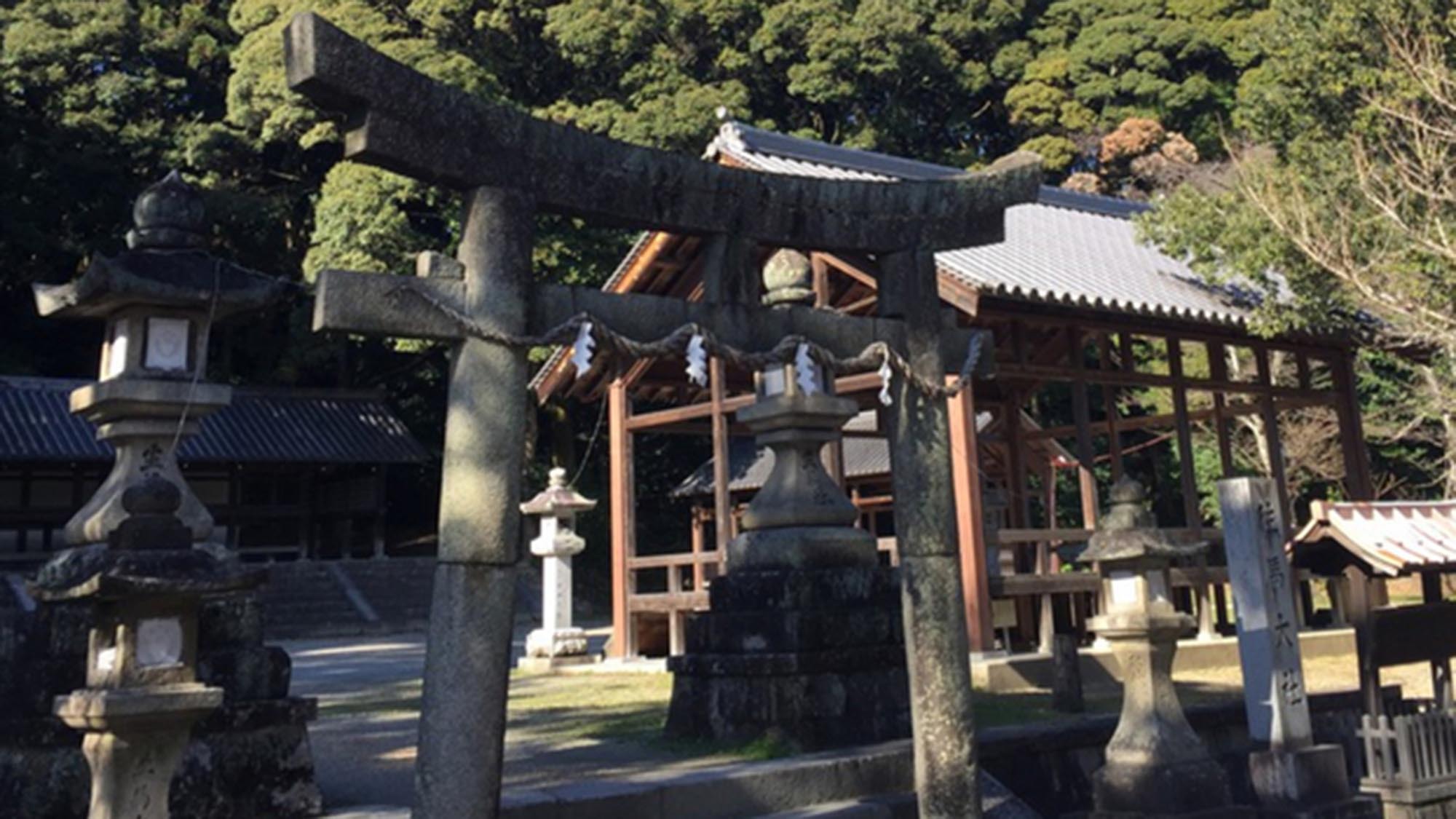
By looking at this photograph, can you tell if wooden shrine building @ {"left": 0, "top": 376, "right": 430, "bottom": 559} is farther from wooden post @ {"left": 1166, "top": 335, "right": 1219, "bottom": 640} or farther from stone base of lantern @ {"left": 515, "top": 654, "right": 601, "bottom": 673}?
wooden post @ {"left": 1166, "top": 335, "right": 1219, "bottom": 640}

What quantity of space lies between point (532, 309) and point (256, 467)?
25506 mm

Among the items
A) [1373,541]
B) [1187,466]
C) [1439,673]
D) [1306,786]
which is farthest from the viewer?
[1187,466]

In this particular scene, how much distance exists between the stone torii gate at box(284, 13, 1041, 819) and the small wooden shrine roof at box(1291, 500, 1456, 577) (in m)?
3.41

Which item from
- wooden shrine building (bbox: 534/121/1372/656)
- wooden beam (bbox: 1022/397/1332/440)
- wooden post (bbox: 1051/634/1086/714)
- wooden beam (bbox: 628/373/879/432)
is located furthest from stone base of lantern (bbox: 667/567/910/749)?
wooden beam (bbox: 1022/397/1332/440)

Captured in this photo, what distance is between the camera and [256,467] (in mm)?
28000

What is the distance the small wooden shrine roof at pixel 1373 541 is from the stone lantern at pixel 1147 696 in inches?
52.1

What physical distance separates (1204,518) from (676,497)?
12053mm

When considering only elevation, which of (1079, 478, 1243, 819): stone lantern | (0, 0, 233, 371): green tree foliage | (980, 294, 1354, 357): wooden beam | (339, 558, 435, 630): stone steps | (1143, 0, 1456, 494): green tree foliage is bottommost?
(1079, 478, 1243, 819): stone lantern

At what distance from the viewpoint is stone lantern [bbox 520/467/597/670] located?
14.4 metres

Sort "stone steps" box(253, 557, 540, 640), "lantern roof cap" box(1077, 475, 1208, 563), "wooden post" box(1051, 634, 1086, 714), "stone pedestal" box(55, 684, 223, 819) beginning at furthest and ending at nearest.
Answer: "stone steps" box(253, 557, 540, 640), "wooden post" box(1051, 634, 1086, 714), "lantern roof cap" box(1077, 475, 1208, 563), "stone pedestal" box(55, 684, 223, 819)

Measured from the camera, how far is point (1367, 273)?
11367 millimetres

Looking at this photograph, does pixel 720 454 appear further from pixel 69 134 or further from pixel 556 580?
pixel 69 134

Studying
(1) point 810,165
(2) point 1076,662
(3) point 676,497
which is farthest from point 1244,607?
(3) point 676,497

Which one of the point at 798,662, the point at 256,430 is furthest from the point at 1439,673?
the point at 256,430
